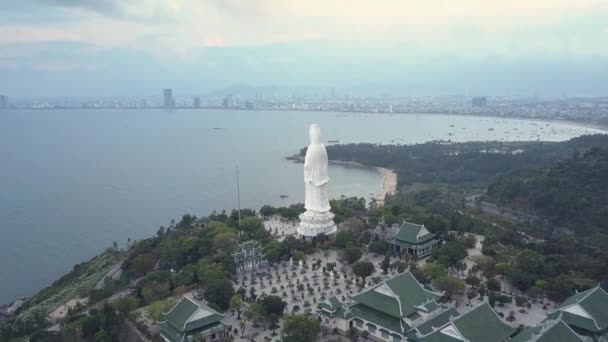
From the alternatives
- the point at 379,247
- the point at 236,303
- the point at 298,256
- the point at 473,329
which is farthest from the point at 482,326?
the point at 298,256

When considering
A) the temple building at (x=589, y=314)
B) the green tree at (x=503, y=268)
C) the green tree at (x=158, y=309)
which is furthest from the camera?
the green tree at (x=503, y=268)

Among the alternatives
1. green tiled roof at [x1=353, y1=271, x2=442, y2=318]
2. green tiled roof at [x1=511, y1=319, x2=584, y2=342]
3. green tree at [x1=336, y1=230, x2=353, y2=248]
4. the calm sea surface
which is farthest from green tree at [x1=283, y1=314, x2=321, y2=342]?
the calm sea surface

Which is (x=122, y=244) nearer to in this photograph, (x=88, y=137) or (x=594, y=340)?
(x=594, y=340)

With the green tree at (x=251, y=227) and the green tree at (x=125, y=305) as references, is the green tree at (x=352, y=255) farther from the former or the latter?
the green tree at (x=125, y=305)

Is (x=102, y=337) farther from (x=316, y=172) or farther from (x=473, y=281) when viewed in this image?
(x=473, y=281)

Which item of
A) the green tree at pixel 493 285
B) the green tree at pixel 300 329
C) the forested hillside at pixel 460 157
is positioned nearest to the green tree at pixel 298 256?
the green tree at pixel 300 329

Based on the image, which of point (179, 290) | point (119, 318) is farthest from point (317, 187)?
point (119, 318)

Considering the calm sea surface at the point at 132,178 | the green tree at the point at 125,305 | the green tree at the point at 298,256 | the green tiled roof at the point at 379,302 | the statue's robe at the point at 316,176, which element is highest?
the statue's robe at the point at 316,176
